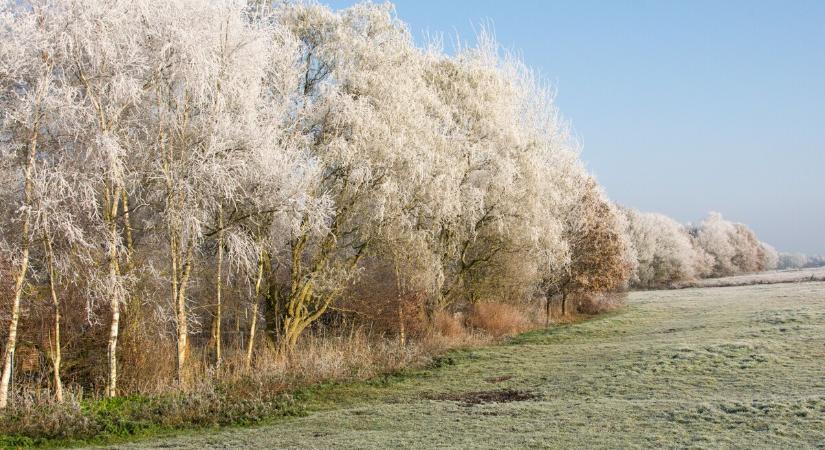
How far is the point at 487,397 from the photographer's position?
15.4 meters

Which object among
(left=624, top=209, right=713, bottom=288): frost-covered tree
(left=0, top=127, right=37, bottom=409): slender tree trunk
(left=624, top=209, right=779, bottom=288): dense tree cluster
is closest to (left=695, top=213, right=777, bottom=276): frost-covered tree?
(left=624, top=209, right=779, bottom=288): dense tree cluster

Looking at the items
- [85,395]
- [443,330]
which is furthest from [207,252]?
[443,330]

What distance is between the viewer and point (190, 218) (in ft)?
48.6

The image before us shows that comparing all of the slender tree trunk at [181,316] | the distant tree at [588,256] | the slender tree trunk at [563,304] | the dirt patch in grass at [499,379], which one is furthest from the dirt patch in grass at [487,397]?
the slender tree trunk at [563,304]

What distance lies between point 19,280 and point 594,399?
11.3 m

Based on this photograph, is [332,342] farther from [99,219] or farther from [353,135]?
[99,219]

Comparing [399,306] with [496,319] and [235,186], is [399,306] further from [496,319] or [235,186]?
[235,186]

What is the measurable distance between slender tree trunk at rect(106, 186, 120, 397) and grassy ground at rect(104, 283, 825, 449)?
11.6 ft

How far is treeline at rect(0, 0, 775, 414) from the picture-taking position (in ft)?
44.9

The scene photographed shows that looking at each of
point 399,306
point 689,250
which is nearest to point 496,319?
point 399,306

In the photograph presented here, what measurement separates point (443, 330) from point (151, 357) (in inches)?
491

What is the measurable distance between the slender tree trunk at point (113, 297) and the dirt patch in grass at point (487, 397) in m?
6.64

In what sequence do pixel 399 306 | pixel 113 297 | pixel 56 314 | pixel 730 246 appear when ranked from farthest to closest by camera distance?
pixel 730 246, pixel 399 306, pixel 113 297, pixel 56 314

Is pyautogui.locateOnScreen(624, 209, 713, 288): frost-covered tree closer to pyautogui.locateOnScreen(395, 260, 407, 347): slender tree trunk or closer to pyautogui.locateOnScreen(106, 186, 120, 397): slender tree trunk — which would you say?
pyautogui.locateOnScreen(395, 260, 407, 347): slender tree trunk
